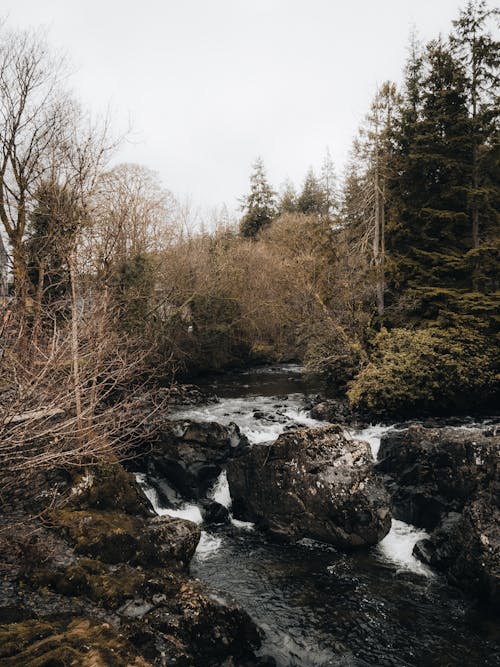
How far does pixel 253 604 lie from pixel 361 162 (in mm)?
18518

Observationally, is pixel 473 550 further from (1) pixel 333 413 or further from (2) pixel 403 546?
(1) pixel 333 413

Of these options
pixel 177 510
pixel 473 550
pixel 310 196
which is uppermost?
pixel 310 196

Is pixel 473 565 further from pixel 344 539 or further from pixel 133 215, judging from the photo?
pixel 133 215

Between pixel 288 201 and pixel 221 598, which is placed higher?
pixel 288 201

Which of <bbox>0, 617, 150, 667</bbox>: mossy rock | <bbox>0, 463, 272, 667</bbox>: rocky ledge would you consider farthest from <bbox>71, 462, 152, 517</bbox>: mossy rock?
<bbox>0, 617, 150, 667</bbox>: mossy rock

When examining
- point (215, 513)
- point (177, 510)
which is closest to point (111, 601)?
point (215, 513)

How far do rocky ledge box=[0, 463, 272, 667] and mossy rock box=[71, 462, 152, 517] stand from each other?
0.16 meters

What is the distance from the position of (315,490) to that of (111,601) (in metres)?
4.71

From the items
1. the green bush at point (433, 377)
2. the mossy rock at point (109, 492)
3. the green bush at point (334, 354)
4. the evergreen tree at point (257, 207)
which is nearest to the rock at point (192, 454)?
the mossy rock at point (109, 492)

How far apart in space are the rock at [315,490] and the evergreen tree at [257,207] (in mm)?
32428

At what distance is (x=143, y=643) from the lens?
5277mm

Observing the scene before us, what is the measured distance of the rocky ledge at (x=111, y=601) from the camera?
4824 millimetres

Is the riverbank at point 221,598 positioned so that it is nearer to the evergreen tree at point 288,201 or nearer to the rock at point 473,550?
the rock at point 473,550

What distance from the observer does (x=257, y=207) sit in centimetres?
4119
